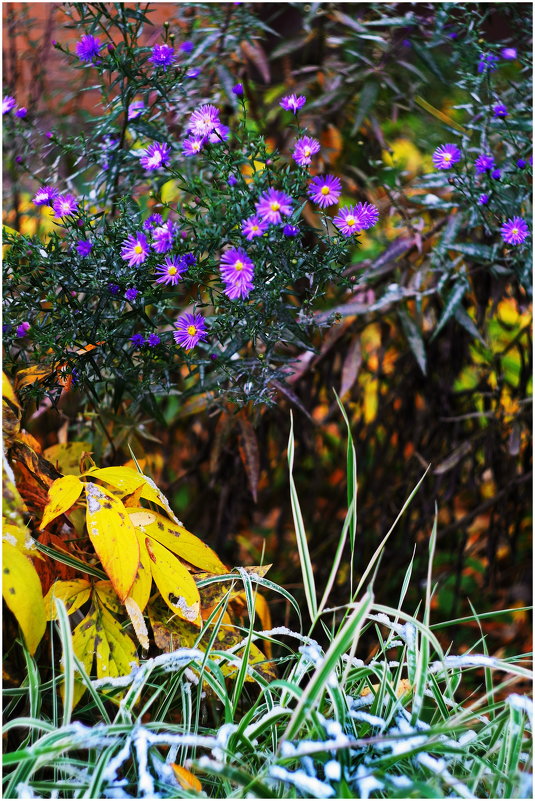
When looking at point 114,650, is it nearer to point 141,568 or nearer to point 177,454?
point 141,568

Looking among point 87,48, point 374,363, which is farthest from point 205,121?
point 374,363

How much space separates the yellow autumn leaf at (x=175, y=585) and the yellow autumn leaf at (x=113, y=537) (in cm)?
5

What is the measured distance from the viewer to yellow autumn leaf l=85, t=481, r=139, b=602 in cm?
72

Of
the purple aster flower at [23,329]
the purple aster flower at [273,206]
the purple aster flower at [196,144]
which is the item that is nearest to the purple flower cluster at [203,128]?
the purple aster flower at [196,144]

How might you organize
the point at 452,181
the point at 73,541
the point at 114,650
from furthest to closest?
the point at 452,181 → the point at 73,541 → the point at 114,650

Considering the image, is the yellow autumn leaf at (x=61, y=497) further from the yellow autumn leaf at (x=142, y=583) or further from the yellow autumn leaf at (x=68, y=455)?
the yellow autumn leaf at (x=68, y=455)

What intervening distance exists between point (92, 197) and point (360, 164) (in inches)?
28.2

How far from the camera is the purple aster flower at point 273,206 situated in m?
0.76

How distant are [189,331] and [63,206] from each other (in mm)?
207

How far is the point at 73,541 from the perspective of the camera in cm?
88

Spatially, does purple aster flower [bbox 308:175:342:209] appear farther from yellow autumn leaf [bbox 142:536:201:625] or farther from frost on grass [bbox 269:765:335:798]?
frost on grass [bbox 269:765:335:798]

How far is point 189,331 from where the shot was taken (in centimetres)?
85

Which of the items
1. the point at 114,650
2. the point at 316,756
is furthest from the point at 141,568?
the point at 316,756

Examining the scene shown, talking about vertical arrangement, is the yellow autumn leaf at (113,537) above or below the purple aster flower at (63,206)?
below
